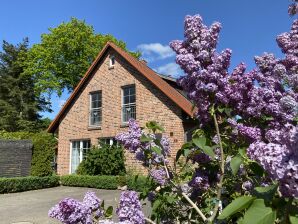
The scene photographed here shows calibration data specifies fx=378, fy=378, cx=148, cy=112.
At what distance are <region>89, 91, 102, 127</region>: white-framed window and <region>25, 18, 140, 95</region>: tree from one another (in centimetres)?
1998

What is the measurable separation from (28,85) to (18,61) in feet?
9.88

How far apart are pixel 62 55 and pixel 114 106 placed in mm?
23392

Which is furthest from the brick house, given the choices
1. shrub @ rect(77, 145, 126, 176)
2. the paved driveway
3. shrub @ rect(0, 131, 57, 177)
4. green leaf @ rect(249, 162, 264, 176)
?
green leaf @ rect(249, 162, 264, 176)

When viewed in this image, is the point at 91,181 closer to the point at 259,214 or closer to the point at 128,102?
the point at 128,102

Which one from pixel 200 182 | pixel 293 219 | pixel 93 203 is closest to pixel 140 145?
pixel 200 182

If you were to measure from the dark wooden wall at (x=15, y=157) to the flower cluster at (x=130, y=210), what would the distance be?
18413mm

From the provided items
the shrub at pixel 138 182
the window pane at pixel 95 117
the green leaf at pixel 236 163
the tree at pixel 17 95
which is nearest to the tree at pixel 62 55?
the tree at pixel 17 95

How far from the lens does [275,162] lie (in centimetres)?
110

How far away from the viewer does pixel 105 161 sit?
17344 mm

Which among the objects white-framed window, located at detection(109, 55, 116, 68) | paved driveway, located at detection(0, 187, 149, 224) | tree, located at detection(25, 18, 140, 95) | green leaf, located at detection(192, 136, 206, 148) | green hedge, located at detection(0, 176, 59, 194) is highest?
tree, located at detection(25, 18, 140, 95)

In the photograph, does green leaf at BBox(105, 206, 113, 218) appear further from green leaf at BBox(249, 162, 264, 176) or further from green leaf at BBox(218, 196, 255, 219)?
green leaf at BBox(218, 196, 255, 219)

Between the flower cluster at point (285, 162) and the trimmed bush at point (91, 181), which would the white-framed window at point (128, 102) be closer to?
the trimmed bush at point (91, 181)

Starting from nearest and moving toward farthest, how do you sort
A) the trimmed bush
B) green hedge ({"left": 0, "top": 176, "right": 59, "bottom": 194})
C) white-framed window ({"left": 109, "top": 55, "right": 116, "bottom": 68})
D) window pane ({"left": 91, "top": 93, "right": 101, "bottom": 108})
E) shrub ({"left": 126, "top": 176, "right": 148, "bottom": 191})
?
shrub ({"left": 126, "top": 176, "right": 148, "bottom": 191})
the trimmed bush
green hedge ({"left": 0, "top": 176, "right": 59, "bottom": 194})
white-framed window ({"left": 109, "top": 55, "right": 116, "bottom": 68})
window pane ({"left": 91, "top": 93, "right": 101, "bottom": 108})

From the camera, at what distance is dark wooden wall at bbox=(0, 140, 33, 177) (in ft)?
62.6
